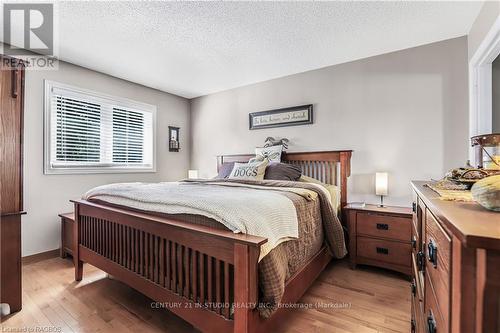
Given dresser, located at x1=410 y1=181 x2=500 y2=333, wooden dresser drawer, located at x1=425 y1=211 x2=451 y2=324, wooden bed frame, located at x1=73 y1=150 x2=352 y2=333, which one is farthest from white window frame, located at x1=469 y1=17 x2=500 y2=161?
dresser, located at x1=410 y1=181 x2=500 y2=333

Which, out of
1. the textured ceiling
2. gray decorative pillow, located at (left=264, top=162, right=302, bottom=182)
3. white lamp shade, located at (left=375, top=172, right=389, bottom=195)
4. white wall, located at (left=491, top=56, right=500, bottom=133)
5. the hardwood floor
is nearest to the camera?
the hardwood floor

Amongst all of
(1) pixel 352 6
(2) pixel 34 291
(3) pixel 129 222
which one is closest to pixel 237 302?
(3) pixel 129 222

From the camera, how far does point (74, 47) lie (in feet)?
8.45

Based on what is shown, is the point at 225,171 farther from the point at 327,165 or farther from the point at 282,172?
the point at 327,165

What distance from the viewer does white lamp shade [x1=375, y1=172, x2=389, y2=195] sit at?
2559 mm

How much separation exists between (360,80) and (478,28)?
1.06m

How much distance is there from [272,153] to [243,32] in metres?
1.48

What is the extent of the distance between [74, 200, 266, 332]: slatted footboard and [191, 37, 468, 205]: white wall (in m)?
2.17

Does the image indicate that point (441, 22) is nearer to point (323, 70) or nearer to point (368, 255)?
point (323, 70)

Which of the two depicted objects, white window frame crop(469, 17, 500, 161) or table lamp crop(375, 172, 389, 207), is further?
table lamp crop(375, 172, 389, 207)

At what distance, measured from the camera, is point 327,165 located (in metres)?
3.08

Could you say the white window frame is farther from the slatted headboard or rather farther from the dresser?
the dresser

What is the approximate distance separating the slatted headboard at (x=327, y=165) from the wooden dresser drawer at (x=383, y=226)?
12.8 inches

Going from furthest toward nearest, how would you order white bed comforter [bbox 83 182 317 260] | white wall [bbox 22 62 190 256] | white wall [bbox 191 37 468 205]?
white wall [bbox 22 62 190 256], white wall [bbox 191 37 468 205], white bed comforter [bbox 83 182 317 260]
